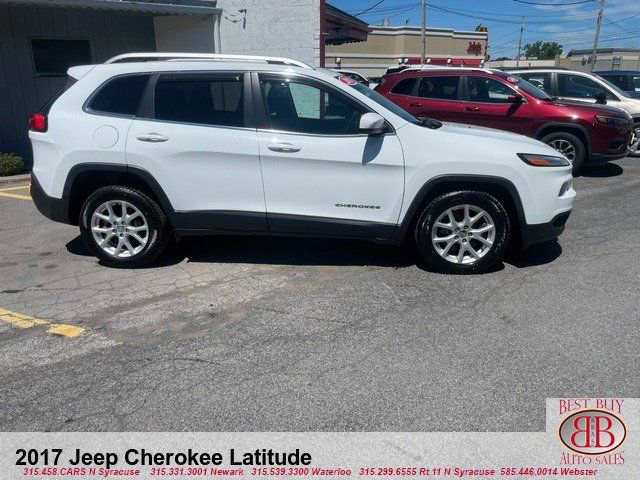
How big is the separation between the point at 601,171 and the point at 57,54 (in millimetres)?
11123

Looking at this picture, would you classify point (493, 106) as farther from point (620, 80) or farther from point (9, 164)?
point (9, 164)

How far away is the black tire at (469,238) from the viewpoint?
4.81 meters

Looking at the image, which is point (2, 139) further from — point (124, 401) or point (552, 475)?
point (552, 475)

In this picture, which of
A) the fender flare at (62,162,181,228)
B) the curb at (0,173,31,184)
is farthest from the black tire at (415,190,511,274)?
the curb at (0,173,31,184)

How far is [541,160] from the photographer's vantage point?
482 centimetres

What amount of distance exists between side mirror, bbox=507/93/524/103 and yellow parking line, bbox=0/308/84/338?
8047 millimetres

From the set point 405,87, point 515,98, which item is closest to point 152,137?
point 405,87

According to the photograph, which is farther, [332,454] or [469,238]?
[469,238]

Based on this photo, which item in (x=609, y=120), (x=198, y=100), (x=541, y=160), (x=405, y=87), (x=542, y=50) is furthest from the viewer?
→ (x=542, y=50)

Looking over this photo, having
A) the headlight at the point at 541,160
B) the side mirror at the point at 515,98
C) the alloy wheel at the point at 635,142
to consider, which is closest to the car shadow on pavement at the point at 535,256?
the headlight at the point at 541,160

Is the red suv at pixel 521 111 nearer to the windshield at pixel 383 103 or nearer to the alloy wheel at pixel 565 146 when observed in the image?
the alloy wheel at pixel 565 146

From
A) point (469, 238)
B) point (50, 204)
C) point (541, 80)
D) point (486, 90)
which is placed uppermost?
point (541, 80)

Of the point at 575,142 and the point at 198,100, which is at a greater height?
the point at 198,100

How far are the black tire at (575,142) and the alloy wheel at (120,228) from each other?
7154 millimetres
